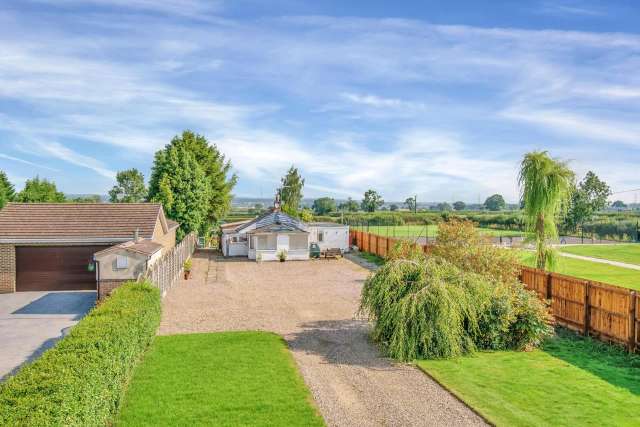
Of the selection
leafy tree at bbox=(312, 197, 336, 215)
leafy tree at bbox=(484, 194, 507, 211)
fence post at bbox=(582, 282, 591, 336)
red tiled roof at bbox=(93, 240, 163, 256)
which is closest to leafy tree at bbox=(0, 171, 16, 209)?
red tiled roof at bbox=(93, 240, 163, 256)

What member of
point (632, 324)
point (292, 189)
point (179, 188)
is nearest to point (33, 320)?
point (632, 324)

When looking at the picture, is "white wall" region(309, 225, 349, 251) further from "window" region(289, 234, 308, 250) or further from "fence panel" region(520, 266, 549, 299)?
"fence panel" region(520, 266, 549, 299)

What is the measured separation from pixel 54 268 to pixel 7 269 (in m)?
1.92

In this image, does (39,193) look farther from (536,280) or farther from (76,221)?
(536,280)

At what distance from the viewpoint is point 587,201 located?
2864 inches

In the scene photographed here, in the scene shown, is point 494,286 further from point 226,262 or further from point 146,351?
point 226,262

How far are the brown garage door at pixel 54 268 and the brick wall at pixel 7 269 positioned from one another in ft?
0.70

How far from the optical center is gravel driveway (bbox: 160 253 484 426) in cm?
995

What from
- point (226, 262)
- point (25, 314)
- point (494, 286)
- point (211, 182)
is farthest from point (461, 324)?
point (211, 182)

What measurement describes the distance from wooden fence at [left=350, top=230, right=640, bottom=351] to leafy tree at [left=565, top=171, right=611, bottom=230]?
169 ft

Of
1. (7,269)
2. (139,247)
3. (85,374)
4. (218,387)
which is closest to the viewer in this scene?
(85,374)

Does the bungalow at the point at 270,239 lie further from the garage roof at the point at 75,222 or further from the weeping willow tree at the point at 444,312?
the weeping willow tree at the point at 444,312

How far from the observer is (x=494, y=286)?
14.8 metres

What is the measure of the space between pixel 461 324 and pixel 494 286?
1.80 metres
